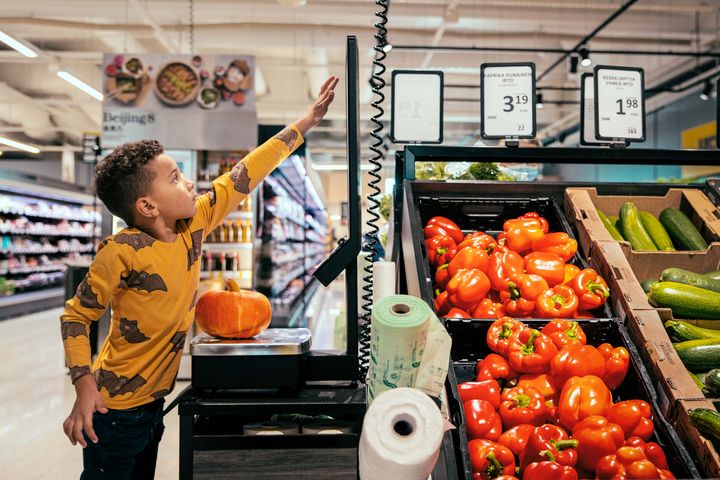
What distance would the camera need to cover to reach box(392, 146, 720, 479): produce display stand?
131 cm

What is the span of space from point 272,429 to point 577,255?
4.15ft

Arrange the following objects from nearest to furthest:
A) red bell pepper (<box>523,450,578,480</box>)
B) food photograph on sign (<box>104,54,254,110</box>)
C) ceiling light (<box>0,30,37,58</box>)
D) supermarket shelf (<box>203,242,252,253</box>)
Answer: red bell pepper (<box>523,450,578,480</box>) < food photograph on sign (<box>104,54,254,110</box>) < supermarket shelf (<box>203,242,252,253</box>) < ceiling light (<box>0,30,37,58</box>)

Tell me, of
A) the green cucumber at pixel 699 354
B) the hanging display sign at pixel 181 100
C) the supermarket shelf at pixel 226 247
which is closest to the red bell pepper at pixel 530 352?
the green cucumber at pixel 699 354

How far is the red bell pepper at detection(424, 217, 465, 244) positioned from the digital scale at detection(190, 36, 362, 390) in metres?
0.66

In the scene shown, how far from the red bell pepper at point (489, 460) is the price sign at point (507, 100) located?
128 centimetres

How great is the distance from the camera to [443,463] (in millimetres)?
1196

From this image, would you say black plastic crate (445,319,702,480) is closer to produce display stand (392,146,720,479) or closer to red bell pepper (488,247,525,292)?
produce display stand (392,146,720,479)

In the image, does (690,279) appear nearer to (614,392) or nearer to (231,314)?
(614,392)

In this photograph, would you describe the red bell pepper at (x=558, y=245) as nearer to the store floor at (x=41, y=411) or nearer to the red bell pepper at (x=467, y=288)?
the red bell pepper at (x=467, y=288)

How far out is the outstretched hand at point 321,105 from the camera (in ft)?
5.40

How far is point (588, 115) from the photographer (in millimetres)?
2289

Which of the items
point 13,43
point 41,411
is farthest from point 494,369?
point 13,43

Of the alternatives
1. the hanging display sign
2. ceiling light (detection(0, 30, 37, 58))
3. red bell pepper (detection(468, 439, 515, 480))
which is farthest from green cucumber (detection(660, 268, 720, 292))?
ceiling light (detection(0, 30, 37, 58))

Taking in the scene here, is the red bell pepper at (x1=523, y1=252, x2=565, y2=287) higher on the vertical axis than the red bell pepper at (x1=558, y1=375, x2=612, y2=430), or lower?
higher
